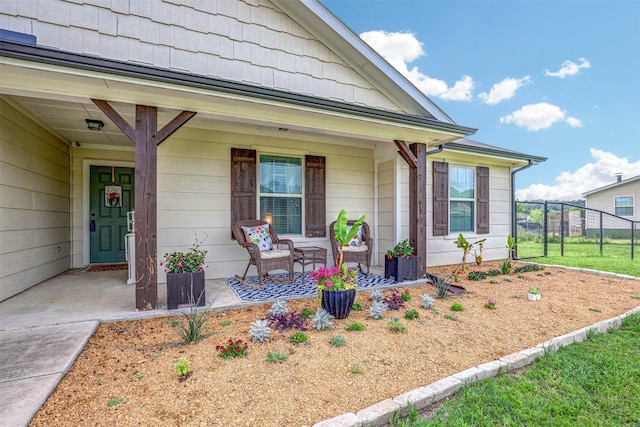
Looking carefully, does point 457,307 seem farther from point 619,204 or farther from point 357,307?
point 619,204

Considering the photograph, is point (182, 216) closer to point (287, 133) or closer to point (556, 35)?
point (287, 133)

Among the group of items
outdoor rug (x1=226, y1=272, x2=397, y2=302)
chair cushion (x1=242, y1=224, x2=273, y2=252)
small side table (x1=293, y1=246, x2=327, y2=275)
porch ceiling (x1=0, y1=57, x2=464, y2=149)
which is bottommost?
outdoor rug (x1=226, y1=272, x2=397, y2=302)

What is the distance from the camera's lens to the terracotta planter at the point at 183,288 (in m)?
3.46

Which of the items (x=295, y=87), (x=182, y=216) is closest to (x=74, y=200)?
(x=182, y=216)

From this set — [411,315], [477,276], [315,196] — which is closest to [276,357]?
[411,315]

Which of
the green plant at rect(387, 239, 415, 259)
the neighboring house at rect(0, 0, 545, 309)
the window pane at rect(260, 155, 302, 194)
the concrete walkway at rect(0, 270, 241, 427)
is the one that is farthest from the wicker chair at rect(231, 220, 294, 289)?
the green plant at rect(387, 239, 415, 259)

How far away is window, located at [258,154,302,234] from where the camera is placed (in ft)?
17.7

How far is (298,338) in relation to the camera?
269cm

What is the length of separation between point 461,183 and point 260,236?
4.75 meters

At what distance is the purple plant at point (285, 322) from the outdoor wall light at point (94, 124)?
404 cm

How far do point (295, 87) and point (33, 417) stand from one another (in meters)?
4.53

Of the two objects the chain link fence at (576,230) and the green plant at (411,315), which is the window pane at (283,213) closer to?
the green plant at (411,315)

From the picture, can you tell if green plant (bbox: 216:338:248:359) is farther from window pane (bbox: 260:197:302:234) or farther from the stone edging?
window pane (bbox: 260:197:302:234)

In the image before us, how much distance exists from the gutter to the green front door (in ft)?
13.2
